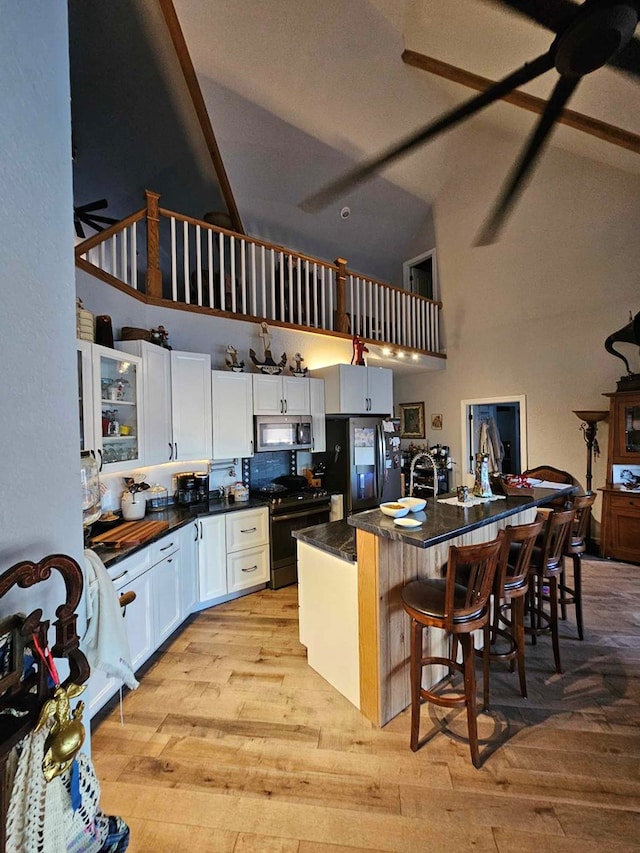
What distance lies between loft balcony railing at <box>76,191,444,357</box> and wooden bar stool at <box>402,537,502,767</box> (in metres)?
3.01

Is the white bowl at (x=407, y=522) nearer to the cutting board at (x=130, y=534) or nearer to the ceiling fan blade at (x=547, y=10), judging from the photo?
the cutting board at (x=130, y=534)

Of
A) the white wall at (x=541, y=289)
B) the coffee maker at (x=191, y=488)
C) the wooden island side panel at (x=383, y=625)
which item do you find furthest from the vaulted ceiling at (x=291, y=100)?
the coffee maker at (x=191, y=488)

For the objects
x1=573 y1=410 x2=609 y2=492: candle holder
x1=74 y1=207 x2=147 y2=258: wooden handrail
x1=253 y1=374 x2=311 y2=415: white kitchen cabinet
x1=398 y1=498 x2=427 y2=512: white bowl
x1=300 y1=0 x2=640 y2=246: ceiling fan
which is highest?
x1=300 y1=0 x2=640 y2=246: ceiling fan

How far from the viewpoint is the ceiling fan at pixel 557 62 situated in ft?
5.65

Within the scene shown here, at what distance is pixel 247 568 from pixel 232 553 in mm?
231

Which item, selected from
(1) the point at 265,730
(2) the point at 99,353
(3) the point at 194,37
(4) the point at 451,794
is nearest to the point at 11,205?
(2) the point at 99,353

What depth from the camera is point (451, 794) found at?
5.08 feet

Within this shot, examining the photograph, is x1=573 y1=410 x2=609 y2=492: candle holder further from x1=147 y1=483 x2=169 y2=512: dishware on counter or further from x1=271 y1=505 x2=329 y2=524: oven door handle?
x1=147 y1=483 x2=169 y2=512: dishware on counter

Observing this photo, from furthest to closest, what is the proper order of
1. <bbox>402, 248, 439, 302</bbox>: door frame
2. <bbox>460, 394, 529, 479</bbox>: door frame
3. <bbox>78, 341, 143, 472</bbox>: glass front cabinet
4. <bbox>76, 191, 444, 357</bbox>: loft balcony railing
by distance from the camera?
1. <bbox>402, 248, 439, 302</bbox>: door frame
2. <bbox>460, 394, 529, 479</bbox>: door frame
3. <bbox>76, 191, 444, 357</bbox>: loft balcony railing
4. <bbox>78, 341, 143, 472</bbox>: glass front cabinet

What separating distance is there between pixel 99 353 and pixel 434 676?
2964 mm

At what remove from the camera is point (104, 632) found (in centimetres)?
112

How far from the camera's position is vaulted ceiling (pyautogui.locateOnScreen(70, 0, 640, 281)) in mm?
3311

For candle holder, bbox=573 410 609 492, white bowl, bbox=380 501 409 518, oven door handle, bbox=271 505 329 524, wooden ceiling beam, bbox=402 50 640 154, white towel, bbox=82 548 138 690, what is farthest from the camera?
candle holder, bbox=573 410 609 492

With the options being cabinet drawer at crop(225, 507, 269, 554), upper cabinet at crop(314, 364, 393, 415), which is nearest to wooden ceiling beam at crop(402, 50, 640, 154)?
upper cabinet at crop(314, 364, 393, 415)
